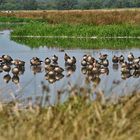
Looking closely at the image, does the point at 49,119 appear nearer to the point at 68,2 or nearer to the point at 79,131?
the point at 79,131

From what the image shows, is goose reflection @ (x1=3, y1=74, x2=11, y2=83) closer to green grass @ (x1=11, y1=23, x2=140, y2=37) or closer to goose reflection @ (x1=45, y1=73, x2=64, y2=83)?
→ goose reflection @ (x1=45, y1=73, x2=64, y2=83)

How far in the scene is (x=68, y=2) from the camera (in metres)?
183

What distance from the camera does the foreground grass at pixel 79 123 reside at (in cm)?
772

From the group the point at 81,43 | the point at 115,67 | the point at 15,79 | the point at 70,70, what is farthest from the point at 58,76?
the point at 81,43

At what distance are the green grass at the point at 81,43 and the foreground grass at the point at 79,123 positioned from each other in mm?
24273

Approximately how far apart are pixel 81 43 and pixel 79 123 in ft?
92.6

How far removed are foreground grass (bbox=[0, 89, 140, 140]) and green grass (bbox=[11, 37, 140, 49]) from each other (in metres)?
24.3

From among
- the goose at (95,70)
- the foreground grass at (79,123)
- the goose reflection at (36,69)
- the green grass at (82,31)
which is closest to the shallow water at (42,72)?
the goose reflection at (36,69)

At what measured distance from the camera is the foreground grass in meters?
7.72

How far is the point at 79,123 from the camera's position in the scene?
812 cm

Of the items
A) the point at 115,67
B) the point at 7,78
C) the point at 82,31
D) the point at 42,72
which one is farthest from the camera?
the point at 82,31

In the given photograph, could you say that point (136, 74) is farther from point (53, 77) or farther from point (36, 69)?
point (36, 69)

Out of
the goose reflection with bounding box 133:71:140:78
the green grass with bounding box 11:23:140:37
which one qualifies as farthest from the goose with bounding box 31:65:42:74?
the green grass with bounding box 11:23:140:37

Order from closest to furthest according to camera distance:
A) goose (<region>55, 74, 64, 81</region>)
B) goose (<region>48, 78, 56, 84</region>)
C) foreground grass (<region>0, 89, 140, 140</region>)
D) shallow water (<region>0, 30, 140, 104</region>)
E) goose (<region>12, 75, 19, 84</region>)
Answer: foreground grass (<region>0, 89, 140, 140</region>)
shallow water (<region>0, 30, 140, 104</region>)
goose (<region>48, 78, 56, 84</region>)
goose (<region>12, 75, 19, 84</region>)
goose (<region>55, 74, 64, 81</region>)
